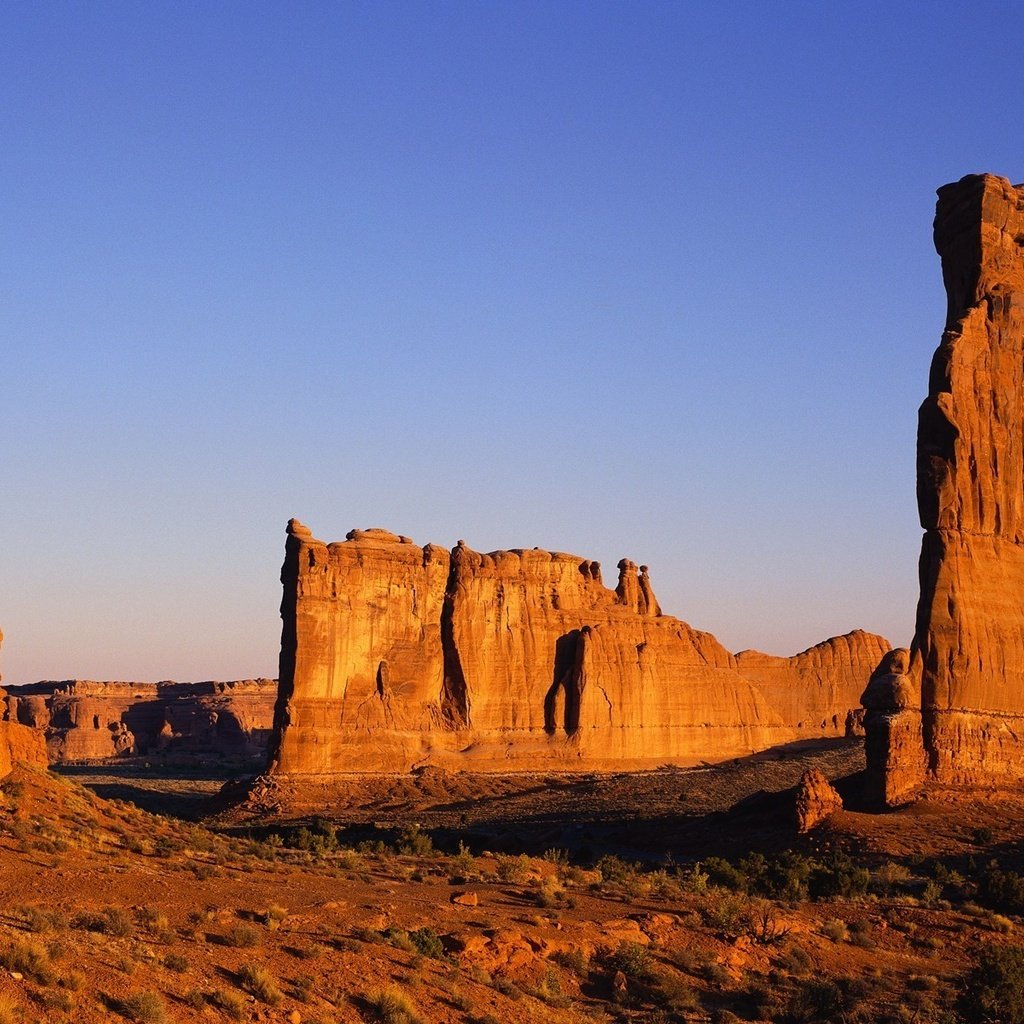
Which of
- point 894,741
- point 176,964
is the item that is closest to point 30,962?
point 176,964

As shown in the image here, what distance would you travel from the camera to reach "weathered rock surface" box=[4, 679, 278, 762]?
121500 mm

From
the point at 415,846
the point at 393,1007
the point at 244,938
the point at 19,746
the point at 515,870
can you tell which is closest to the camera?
the point at 393,1007

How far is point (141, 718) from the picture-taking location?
128500mm

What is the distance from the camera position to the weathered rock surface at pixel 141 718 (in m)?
122

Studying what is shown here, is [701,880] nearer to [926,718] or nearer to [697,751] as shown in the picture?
[926,718]

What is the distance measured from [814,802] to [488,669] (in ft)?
122

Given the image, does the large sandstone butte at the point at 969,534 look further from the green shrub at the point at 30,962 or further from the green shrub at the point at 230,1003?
the green shrub at the point at 30,962

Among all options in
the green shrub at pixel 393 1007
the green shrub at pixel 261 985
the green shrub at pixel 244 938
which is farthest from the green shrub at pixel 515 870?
the green shrub at pixel 261 985

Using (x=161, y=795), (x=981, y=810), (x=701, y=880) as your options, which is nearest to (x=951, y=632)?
(x=981, y=810)

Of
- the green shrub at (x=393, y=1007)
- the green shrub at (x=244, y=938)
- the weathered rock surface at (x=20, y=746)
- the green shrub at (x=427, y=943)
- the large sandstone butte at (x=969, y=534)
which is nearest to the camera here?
the green shrub at (x=393, y=1007)

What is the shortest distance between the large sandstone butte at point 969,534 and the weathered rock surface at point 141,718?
82010mm

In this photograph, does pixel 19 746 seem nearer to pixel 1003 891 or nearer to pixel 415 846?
pixel 415 846

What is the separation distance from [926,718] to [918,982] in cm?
2109

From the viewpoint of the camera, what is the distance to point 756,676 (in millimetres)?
90562
